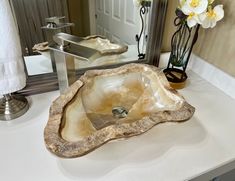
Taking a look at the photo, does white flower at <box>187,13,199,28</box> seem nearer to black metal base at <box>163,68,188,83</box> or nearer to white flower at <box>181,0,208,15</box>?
white flower at <box>181,0,208,15</box>

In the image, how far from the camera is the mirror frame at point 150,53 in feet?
2.55

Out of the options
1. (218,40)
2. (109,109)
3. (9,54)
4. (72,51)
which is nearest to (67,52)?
(72,51)

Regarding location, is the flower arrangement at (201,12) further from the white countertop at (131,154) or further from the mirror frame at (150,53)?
the white countertop at (131,154)

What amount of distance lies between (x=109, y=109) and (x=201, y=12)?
0.49m

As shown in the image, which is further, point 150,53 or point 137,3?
point 150,53

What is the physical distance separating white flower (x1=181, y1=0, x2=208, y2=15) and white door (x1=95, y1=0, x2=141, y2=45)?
0.71ft

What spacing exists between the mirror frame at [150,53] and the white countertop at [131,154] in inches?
2.9

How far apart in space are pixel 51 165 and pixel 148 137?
1.05ft

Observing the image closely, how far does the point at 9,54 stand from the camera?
0.58 metres

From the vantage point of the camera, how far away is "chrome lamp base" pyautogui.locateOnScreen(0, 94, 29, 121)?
26.9 inches

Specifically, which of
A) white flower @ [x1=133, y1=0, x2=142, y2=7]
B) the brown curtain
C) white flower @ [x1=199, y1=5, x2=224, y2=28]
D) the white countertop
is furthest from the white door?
the white countertop

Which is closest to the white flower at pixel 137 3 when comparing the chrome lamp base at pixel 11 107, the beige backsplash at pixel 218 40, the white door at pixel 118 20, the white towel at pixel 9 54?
the white door at pixel 118 20

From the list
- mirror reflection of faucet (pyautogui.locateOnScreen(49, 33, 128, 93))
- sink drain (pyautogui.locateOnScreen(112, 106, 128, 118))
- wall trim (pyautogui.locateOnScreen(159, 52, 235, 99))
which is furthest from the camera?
wall trim (pyautogui.locateOnScreen(159, 52, 235, 99))

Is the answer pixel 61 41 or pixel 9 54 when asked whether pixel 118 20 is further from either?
pixel 9 54
